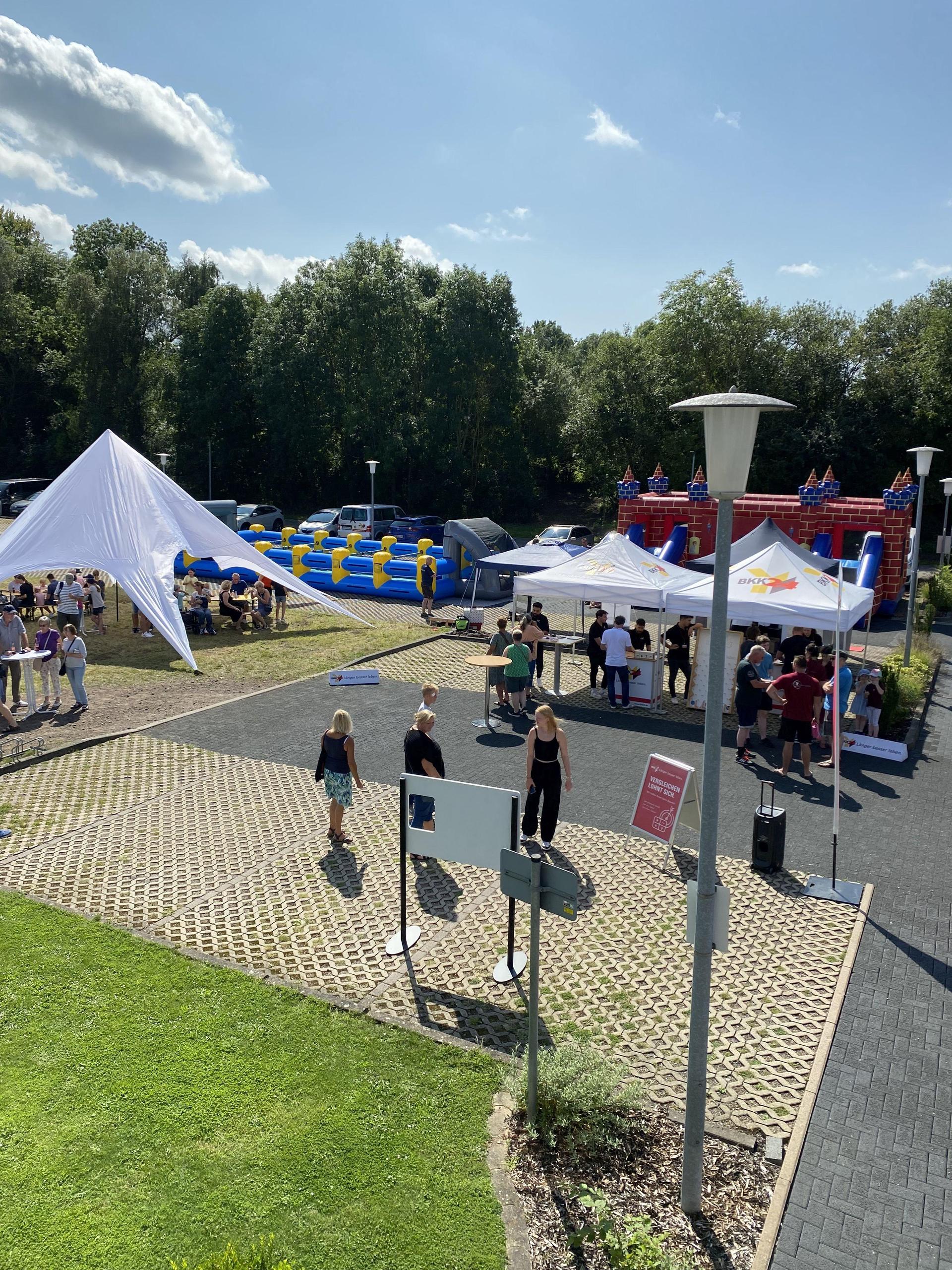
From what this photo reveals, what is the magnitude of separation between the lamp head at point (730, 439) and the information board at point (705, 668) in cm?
952

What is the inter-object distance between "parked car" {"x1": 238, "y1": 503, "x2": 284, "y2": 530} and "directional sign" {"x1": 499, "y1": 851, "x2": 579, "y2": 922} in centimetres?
2929

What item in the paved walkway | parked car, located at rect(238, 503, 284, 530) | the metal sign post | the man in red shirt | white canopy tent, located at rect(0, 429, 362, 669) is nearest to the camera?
the paved walkway

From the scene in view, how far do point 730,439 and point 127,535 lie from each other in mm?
15300

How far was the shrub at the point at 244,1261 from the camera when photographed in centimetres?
385

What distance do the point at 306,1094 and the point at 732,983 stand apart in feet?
10.8

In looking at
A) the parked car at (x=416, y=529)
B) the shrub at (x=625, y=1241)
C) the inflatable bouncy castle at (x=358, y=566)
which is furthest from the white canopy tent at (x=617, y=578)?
the parked car at (x=416, y=529)

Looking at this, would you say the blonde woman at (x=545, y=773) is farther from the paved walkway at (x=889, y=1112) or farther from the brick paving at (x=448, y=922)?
the paved walkway at (x=889, y=1112)

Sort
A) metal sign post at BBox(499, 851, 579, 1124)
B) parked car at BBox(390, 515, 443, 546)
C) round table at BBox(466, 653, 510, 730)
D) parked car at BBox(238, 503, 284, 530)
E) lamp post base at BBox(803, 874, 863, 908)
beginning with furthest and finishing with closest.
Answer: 1. parked car at BBox(238, 503, 284, 530)
2. parked car at BBox(390, 515, 443, 546)
3. round table at BBox(466, 653, 510, 730)
4. lamp post base at BBox(803, 874, 863, 908)
5. metal sign post at BBox(499, 851, 579, 1124)

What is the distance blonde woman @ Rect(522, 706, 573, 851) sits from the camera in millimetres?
8273

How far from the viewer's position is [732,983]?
6.71 meters

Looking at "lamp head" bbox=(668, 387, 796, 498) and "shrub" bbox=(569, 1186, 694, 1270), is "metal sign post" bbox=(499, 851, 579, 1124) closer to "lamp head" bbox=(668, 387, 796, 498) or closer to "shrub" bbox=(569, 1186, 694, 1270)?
"shrub" bbox=(569, 1186, 694, 1270)

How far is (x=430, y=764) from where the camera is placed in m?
8.48

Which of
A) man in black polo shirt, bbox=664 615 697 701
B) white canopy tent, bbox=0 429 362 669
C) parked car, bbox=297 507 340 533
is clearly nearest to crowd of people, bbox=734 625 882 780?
man in black polo shirt, bbox=664 615 697 701

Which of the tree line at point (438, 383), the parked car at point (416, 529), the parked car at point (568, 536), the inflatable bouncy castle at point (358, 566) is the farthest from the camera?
the tree line at point (438, 383)
